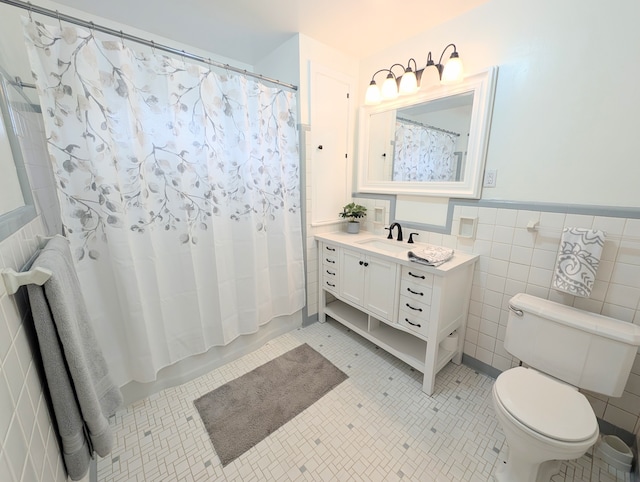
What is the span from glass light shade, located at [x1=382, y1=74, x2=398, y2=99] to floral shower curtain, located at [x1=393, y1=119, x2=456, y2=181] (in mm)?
208

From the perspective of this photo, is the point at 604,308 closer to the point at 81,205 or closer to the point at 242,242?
the point at 242,242

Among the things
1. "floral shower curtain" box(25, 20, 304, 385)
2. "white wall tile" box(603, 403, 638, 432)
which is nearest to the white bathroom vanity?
"floral shower curtain" box(25, 20, 304, 385)

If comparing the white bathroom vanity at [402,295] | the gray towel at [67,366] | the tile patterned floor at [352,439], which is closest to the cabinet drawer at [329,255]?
the white bathroom vanity at [402,295]

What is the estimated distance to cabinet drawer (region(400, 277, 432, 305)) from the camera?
1.58 metres

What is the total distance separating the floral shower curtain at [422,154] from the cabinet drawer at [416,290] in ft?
2.64

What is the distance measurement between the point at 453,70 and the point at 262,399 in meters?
2.41

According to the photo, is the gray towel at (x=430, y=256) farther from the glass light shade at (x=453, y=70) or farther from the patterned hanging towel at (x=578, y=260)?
the glass light shade at (x=453, y=70)

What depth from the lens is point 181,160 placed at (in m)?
1.52

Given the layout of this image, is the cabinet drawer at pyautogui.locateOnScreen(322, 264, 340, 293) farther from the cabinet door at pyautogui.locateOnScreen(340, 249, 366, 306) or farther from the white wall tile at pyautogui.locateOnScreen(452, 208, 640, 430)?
the white wall tile at pyautogui.locateOnScreen(452, 208, 640, 430)

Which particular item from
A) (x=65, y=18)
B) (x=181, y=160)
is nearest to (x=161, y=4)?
(x=65, y=18)

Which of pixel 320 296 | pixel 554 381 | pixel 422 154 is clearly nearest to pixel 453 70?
pixel 422 154

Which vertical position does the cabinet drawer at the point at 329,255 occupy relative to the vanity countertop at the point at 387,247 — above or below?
below

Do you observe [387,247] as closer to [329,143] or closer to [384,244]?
[384,244]

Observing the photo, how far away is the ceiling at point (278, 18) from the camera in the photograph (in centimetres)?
158
